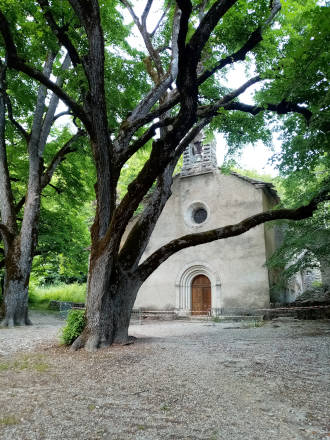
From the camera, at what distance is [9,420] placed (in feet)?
9.97

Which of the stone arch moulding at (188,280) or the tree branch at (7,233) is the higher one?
the tree branch at (7,233)

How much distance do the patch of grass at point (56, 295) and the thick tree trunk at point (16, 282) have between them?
38.2 ft

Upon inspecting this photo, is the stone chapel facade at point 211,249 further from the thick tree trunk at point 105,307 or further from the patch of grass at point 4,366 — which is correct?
the patch of grass at point 4,366

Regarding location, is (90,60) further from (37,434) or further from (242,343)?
(242,343)

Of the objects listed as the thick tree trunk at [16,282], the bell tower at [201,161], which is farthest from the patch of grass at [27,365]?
the bell tower at [201,161]

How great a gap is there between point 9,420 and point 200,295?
14916mm

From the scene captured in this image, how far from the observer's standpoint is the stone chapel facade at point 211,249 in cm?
1573

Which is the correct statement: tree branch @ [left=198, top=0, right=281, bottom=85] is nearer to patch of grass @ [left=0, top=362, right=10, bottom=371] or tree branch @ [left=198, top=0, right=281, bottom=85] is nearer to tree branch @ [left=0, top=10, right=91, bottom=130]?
tree branch @ [left=0, top=10, right=91, bottom=130]

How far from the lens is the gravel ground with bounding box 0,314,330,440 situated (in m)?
2.86

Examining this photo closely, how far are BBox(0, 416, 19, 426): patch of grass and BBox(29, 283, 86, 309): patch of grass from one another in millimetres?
19817

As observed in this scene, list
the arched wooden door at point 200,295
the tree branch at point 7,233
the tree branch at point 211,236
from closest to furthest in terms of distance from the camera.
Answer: the tree branch at point 211,236, the tree branch at point 7,233, the arched wooden door at point 200,295

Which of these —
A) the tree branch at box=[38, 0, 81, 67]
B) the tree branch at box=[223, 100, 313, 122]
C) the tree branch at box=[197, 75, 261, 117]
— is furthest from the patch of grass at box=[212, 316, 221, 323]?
the tree branch at box=[38, 0, 81, 67]

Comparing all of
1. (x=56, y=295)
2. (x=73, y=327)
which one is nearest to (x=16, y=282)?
(x=73, y=327)

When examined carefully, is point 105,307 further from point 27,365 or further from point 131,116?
point 131,116
